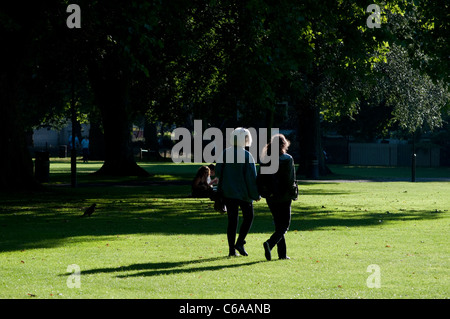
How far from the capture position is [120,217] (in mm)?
18328

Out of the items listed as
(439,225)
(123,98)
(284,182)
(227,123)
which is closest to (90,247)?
(284,182)

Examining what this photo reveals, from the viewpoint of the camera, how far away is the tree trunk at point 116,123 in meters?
35.3

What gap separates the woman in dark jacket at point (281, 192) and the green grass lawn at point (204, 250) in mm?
312

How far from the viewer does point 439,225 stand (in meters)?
16.8

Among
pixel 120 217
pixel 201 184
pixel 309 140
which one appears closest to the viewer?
pixel 120 217

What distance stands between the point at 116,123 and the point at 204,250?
23986 mm

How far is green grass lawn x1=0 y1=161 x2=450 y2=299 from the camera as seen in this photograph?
29.0 ft

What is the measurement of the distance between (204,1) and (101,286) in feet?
62.7

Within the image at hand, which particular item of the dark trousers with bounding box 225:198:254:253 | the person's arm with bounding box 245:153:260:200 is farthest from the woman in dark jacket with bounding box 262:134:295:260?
the dark trousers with bounding box 225:198:254:253

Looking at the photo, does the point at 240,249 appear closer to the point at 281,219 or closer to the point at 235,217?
the point at 235,217

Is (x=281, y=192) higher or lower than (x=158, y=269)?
higher

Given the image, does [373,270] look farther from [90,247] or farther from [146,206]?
[146,206]

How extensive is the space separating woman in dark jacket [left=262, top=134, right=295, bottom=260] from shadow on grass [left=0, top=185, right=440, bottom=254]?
12.4 feet

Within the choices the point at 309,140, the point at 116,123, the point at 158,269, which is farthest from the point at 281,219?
the point at 309,140
